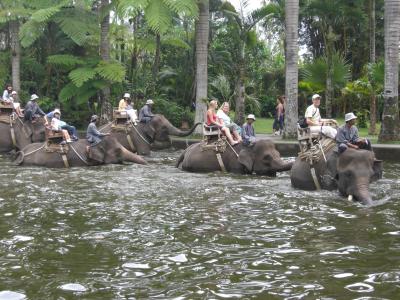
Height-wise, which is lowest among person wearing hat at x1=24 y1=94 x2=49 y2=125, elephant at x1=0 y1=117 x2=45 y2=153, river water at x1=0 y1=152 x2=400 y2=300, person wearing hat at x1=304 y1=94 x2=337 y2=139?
river water at x1=0 y1=152 x2=400 y2=300

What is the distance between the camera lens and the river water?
5.29 m

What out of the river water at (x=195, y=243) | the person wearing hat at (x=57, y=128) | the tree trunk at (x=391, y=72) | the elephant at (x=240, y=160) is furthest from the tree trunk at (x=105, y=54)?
the river water at (x=195, y=243)

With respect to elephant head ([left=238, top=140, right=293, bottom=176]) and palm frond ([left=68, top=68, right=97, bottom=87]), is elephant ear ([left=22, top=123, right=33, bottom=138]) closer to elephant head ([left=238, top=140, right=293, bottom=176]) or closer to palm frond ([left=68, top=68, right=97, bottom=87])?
palm frond ([left=68, top=68, right=97, bottom=87])

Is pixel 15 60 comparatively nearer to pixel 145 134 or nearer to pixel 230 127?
pixel 145 134

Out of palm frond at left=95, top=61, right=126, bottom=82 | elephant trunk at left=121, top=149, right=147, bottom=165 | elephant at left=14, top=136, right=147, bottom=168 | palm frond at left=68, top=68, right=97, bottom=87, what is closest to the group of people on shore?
elephant trunk at left=121, top=149, right=147, bottom=165

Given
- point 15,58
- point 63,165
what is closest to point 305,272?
point 63,165

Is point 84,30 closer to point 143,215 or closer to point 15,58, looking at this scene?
point 15,58

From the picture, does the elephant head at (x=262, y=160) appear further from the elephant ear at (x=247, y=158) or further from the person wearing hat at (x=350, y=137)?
the person wearing hat at (x=350, y=137)

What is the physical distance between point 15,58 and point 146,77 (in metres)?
5.67

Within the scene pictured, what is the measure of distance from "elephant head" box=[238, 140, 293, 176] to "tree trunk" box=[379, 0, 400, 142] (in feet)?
15.1

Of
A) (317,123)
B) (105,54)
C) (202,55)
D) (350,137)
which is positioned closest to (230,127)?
(317,123)

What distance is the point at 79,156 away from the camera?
14.8 meters

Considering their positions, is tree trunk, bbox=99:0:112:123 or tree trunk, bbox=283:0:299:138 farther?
tree trunk, bbox=99:0:112:123

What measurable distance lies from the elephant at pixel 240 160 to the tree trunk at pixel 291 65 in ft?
15.5
